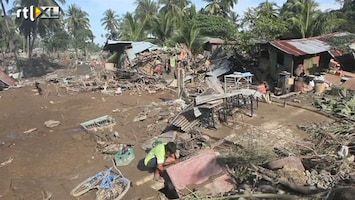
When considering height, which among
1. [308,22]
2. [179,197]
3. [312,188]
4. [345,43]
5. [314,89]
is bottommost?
[179,197]

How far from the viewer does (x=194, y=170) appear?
7.27 meters

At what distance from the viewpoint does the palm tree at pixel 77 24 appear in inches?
2313

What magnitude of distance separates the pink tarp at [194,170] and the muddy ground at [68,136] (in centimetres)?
62

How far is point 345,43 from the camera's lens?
16922mm

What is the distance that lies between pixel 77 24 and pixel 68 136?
174ft

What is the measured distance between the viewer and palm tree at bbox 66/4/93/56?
5875 centimetres

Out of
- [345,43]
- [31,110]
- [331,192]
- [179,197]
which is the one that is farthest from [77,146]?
[345,43]

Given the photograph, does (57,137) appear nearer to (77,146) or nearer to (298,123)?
(77,146)

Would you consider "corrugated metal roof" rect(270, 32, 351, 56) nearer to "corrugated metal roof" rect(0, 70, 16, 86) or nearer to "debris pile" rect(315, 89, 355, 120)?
"debris pile" rect(315, 89, 355, 120)

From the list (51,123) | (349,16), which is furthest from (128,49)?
(349,16)

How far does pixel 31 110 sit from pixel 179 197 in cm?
1126

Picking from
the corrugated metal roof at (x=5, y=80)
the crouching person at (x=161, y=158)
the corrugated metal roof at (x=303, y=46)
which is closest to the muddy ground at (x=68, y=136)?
the crouching person at (x=161, y=158)

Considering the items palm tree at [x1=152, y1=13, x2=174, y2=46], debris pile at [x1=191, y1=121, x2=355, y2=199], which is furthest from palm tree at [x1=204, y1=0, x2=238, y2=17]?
debris pile at [x1=191, y1=121, x2=355, y2=199]

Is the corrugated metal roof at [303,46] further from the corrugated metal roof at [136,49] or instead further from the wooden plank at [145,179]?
the wooden plank at [145,179]
